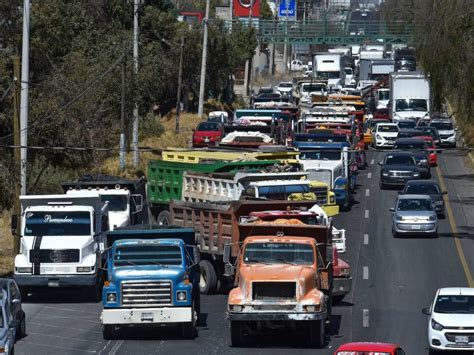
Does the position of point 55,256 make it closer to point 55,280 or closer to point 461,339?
point 55,280

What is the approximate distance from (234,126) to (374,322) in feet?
95.9

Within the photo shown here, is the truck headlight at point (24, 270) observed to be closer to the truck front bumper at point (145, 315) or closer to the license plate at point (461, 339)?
the truck front bumper at point (145, 315)

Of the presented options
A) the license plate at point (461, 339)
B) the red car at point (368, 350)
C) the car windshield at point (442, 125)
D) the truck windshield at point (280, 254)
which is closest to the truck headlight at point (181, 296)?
the truck windshield at point (280, 254)

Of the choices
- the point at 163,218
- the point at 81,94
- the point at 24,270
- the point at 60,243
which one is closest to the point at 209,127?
the point at 81,94

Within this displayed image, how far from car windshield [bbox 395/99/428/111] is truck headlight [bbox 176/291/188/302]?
53020 mm

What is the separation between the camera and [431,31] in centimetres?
4712

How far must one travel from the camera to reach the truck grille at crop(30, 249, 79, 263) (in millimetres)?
32125

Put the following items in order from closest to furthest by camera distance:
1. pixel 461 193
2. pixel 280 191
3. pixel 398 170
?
pixel 280 191 < pixel 398 170 < pixel 461 193

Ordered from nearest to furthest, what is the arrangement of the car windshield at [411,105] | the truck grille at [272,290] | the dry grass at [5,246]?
the truck grille at [272,290], the dry grass at [5,246], the car windshield at [411,105]

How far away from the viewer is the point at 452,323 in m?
25.3

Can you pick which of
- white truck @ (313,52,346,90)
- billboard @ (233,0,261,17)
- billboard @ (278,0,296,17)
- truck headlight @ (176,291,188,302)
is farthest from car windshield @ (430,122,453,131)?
billboard @ (278,0,296,17)

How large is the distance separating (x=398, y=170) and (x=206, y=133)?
13.7m

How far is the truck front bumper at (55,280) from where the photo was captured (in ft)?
104

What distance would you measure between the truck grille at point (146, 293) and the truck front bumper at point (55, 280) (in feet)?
18.1
